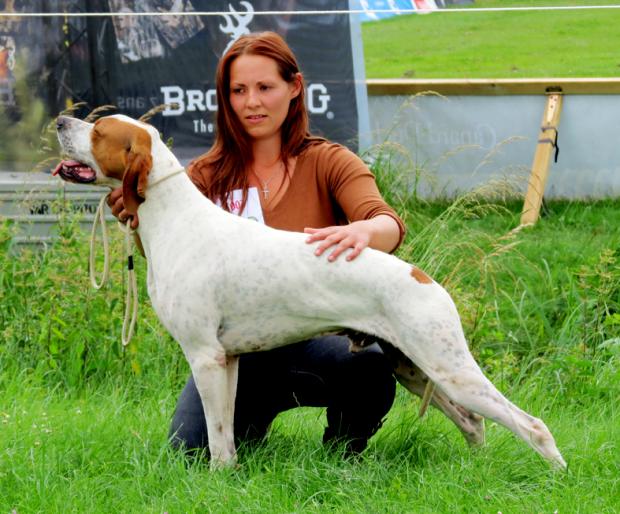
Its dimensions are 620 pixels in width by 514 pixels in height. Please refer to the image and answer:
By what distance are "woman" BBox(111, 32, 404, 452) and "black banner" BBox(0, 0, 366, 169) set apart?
3.80 m

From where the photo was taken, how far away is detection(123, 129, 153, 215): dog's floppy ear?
329 centimetres

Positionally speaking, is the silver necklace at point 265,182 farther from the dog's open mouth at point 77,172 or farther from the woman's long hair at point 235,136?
the dog's open mouth at point 77,172

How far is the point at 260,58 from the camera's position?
3.62 metres

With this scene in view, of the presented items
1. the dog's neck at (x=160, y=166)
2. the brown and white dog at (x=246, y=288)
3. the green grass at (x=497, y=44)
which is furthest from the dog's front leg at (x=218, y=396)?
the green grass at (x=497, y=44)

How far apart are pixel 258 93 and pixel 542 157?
14.8 ft

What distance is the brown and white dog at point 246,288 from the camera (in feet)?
10.7

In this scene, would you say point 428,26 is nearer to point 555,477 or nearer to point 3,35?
point 3,35

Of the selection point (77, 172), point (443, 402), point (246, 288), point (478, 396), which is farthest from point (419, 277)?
point (77, 172)

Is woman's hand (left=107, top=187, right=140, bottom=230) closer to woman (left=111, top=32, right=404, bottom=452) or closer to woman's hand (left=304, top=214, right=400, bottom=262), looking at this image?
woman (left=111, top=32, right=404, bottom=452)

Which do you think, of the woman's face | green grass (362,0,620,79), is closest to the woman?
the woman's face

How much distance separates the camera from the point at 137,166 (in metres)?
3.29

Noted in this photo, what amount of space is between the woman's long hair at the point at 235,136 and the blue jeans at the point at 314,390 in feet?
1.93

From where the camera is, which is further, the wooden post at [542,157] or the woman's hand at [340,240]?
the wooden post at [542,157]

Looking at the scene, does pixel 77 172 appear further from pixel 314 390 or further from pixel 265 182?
pixel 314 390
